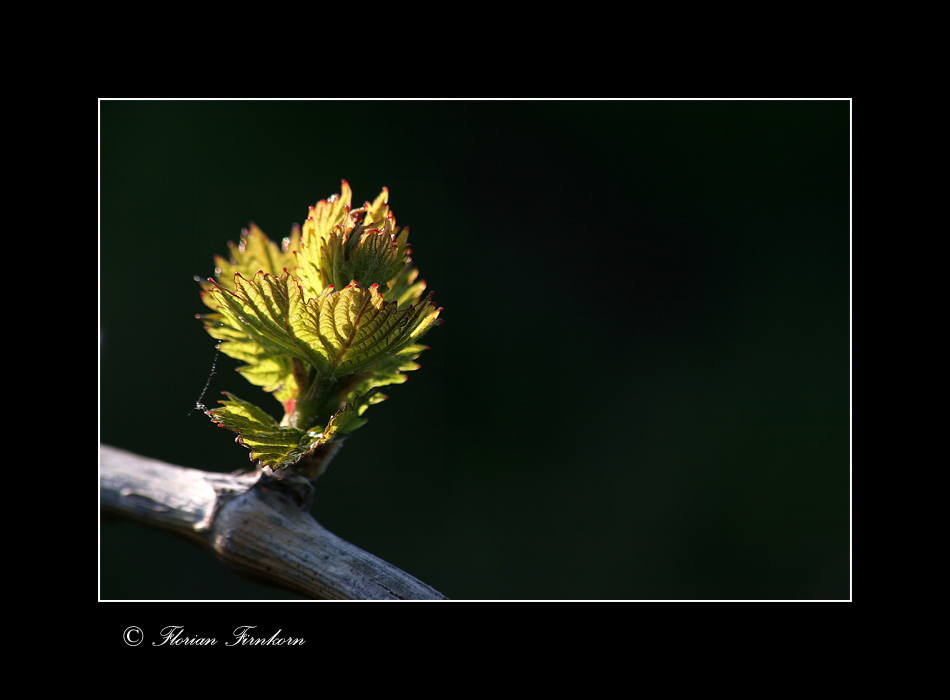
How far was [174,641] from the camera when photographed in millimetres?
812

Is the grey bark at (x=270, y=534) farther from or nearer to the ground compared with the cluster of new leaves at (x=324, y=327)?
nearer to the ground

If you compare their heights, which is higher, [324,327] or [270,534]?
[324,327]

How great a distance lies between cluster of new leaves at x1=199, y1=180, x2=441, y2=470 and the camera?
0.64m

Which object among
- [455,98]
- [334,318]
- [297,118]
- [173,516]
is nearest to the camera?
[334,318]

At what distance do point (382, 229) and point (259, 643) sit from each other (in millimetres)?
516

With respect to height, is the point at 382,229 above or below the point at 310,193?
below

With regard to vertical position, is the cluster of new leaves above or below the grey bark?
above

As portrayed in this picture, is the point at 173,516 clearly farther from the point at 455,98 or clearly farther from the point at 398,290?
the point at 455,98

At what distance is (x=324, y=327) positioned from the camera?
→ 0.65m

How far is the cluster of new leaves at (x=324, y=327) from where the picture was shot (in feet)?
2.09

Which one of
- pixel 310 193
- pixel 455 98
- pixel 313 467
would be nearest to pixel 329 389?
pixel 313 467

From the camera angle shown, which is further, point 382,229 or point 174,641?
point 174,641

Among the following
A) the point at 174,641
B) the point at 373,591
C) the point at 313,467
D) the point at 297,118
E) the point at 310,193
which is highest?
the point at 297,118

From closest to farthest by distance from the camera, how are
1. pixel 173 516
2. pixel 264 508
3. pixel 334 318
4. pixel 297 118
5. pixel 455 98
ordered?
pixel 334 318 < pixel 264 508 < pixel 173 516 < pixel 455 98 < pixel 297 118
